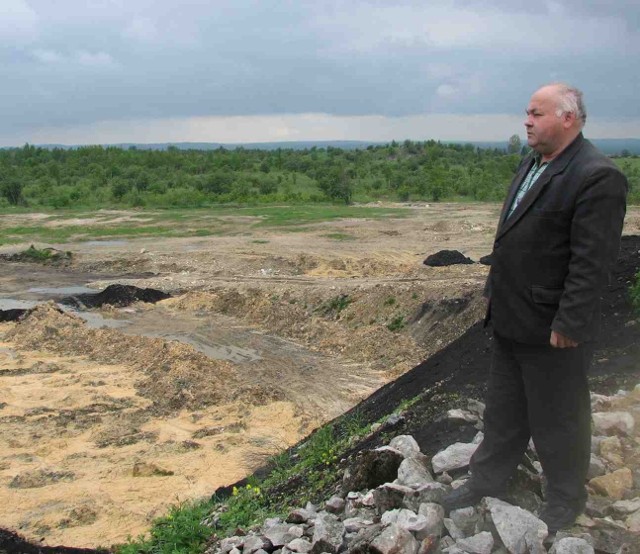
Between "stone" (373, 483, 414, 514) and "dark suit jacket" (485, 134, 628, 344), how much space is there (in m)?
1.05

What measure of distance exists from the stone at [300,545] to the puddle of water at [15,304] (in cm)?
1404

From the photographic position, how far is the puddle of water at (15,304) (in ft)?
56.8

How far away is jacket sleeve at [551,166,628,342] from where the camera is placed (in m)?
3.27

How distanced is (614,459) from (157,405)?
24.7ft

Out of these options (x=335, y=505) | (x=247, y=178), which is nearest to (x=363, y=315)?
(x=335, y=505)

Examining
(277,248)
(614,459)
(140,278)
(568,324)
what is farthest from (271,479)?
(277,248)

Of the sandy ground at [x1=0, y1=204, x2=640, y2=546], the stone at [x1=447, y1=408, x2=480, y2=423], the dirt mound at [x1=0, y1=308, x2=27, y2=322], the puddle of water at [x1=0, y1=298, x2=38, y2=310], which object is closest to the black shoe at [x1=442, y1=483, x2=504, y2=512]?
the stone at [x1=447, y1=408, x2=480, y2=423]

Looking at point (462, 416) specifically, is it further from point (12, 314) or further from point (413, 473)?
point (12, 314)

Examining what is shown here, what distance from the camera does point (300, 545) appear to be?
13.6ft

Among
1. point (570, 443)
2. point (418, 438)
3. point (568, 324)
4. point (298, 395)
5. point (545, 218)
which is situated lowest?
point (298, 395)

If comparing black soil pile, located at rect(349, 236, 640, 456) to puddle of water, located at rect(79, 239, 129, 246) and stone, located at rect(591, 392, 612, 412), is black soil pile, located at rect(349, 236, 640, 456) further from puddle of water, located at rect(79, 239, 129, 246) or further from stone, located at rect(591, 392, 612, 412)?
puddle of water, located at rect(79, 239, 129, 246)

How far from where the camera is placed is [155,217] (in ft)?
104

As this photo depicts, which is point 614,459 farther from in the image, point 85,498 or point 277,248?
point 277,248

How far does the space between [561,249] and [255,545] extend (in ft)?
7.81
